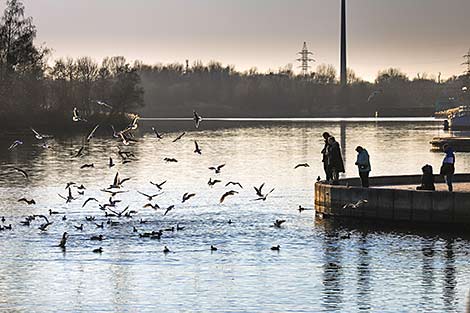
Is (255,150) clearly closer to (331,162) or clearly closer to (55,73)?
(331,162)

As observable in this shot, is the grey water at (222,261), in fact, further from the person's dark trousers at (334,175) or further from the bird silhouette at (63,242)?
the person's dark trousers at (334,175)

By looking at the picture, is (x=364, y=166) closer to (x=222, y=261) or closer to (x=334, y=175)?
(x=334, y=175)

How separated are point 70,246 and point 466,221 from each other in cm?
1157

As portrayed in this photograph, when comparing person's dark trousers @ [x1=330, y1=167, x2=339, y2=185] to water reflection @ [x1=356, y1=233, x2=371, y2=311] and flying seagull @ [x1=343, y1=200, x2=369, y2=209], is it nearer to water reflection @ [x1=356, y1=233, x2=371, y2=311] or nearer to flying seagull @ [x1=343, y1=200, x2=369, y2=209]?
flying seagull @ [x1=343, y1=200, x2=369, y2=209]

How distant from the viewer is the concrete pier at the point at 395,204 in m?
34.3

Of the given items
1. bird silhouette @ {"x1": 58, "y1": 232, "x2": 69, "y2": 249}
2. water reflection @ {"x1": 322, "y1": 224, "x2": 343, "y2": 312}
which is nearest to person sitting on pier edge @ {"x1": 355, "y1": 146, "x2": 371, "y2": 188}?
water reflection @ {"x1": 322, "y1": 224, "x2": 343, "y2": 312}

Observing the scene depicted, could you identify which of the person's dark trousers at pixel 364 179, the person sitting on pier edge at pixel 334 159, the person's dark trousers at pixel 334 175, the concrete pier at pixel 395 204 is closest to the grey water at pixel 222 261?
the concrete pier at pixel 395 204

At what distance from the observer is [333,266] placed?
29516mm

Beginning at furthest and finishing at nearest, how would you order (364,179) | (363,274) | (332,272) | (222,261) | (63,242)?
(364,179)
(63,242)
(222,261)
(332,272)
(363,274)

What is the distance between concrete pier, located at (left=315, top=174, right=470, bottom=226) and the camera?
34.3 meters

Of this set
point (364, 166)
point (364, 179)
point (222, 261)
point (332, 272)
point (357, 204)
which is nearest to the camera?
point (332, 272)

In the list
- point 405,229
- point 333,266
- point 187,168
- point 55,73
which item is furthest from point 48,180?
point 55,73

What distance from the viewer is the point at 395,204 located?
3547 centimetres

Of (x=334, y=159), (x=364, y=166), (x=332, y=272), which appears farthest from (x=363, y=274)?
(x=334, y=159)
